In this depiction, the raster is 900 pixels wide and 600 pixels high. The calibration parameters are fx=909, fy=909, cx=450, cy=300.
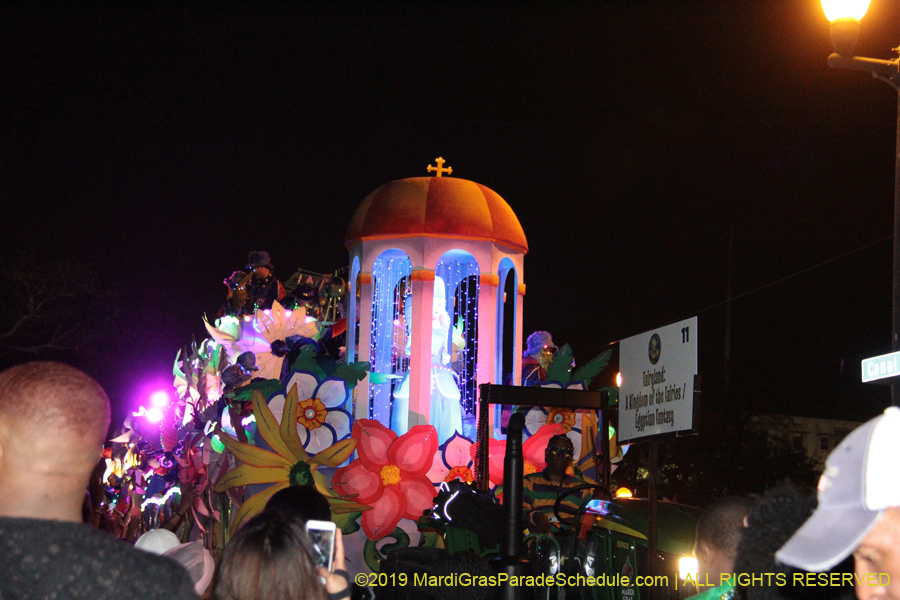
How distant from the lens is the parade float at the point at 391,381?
1141cm

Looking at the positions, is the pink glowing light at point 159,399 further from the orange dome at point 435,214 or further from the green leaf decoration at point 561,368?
the green leaf decoration at point 561,368

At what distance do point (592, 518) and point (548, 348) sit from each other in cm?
645

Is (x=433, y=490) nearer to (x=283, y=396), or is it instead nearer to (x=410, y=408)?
(x=410, y=408)

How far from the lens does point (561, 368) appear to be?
12.8 m

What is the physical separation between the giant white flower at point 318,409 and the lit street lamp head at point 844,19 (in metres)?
7.35

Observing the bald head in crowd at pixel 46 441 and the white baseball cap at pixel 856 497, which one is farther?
the bald head in crowd at pixel 46 441

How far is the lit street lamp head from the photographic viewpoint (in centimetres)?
739

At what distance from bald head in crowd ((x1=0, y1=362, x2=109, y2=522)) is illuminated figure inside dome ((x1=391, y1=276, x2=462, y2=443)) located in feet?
33.1

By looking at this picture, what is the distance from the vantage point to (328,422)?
1191 centimetres

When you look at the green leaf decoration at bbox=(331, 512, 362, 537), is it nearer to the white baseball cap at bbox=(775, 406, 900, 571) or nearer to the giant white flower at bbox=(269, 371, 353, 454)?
the giant white flower at bbox=(269, 371, 353, 454)

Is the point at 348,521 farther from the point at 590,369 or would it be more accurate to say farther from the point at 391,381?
the point at 590,369

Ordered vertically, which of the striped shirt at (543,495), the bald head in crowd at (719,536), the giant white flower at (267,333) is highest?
the giant white flower at (267,333)

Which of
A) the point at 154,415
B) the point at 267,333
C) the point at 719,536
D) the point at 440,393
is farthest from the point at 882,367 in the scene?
the point at 154,415

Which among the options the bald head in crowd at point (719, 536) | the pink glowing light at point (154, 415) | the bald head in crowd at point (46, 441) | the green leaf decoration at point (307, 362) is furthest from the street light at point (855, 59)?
the pink glowing light at point (154, 415)
